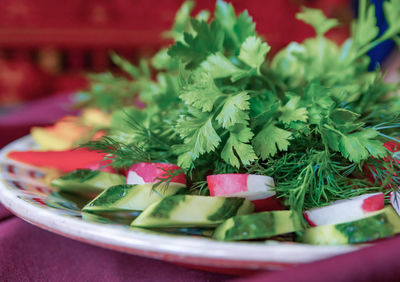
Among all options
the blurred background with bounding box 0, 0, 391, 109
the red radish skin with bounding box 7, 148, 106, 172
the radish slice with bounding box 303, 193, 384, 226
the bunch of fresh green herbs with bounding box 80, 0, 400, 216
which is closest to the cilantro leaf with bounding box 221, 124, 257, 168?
the bunch of fresh green herbs with bounding box 80, 0, 400, 216

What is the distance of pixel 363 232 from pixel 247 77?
0.94 ft

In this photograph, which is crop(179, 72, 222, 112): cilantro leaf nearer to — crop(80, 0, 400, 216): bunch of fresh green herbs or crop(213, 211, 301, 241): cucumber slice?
crop(80, 0, 400, 216): bunch of fresh green herbs

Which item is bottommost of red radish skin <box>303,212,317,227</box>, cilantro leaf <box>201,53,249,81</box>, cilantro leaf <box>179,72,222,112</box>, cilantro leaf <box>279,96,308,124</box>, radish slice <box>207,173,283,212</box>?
red radish skin <box>303,212,317,227</box>

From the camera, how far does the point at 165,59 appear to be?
79cm

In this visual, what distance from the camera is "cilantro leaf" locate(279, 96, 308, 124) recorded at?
0.49 meters

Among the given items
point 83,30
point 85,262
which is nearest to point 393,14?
point 85,262

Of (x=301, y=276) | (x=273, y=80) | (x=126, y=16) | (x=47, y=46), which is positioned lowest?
(x=301, y=276)

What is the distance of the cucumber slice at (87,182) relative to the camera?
0.55 m

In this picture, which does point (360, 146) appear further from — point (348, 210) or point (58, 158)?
point (58, 158)

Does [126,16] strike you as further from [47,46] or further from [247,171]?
[247,171]

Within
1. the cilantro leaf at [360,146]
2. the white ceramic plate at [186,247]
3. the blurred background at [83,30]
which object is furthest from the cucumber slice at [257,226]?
the blurred background at [83,30]

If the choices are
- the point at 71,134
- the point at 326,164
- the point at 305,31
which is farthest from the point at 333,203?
the point at 305,31

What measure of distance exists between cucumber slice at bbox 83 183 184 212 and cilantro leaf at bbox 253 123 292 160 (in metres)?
0.13

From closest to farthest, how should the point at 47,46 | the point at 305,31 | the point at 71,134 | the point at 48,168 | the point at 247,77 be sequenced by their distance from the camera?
the point at 247,77 < the point at 48,168 < the point at 71,134 < the point at 47,46 < the point at 305,31
